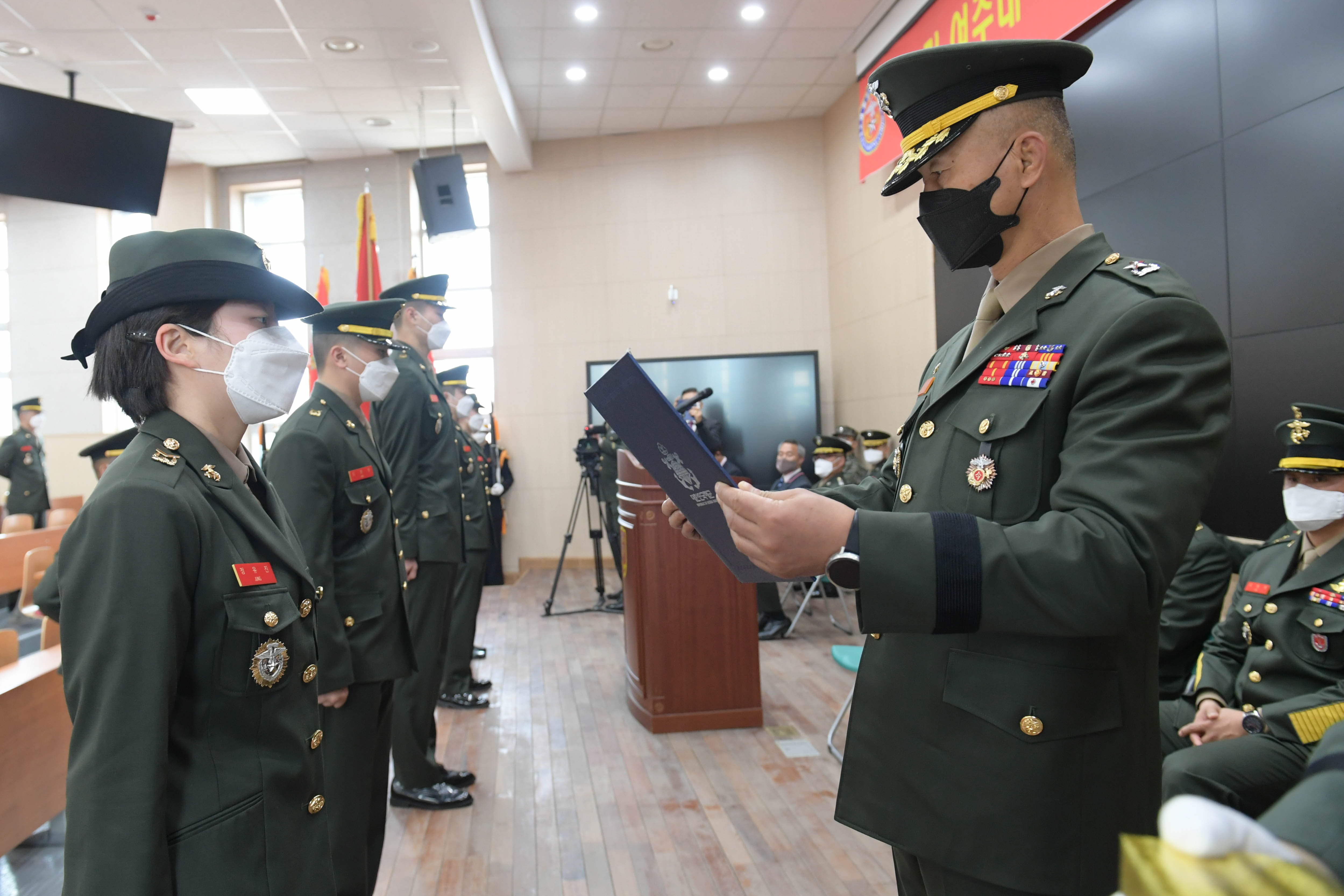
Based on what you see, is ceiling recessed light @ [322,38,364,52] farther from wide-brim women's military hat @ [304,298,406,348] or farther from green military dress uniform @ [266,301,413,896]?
green military dress uniform @ [266,301,413,896]

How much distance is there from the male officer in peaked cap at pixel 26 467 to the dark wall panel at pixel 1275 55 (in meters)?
9.64

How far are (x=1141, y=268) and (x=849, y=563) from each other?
20.5 inches

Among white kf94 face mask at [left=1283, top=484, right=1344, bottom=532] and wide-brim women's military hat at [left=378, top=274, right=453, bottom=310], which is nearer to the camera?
white kf94 face mask at [left=1283, top=484, right=1344, bottom=532]

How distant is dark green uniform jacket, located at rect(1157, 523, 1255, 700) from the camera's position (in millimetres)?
2881

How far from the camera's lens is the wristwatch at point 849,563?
82cm

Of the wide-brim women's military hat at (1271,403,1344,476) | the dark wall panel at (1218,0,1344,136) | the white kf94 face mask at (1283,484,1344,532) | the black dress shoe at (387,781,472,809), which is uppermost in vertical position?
the dark wall panel at (1218,0,1344,136)

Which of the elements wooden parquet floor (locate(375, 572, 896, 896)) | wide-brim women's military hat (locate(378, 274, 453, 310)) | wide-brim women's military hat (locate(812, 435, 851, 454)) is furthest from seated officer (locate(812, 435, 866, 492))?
wide-brim women's military hat (locate(378, 274, 453, 310))

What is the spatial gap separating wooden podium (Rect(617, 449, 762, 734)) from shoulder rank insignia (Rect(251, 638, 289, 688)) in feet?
8.30

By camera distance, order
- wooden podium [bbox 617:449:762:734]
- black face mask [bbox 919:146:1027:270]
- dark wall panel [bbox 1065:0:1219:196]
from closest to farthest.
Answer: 1. black face mask [bbox 919:146:1027:270]
2. dark wall panel [bbox 1065:0:1219:196]
3. wooden podium [bbox 617:449:762:734]

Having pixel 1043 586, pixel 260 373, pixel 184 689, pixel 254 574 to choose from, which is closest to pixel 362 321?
pixel 260 373

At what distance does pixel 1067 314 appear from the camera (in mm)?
962

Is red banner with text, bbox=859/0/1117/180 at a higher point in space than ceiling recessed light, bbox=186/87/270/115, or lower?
lower

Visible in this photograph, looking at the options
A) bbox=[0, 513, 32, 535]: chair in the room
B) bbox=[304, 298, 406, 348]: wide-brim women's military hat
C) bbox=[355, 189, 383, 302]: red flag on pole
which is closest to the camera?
bbox=[304, 298, 406, 348]: wide-brim women's military hat

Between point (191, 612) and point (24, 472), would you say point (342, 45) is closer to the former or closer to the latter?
point (24, 472)
